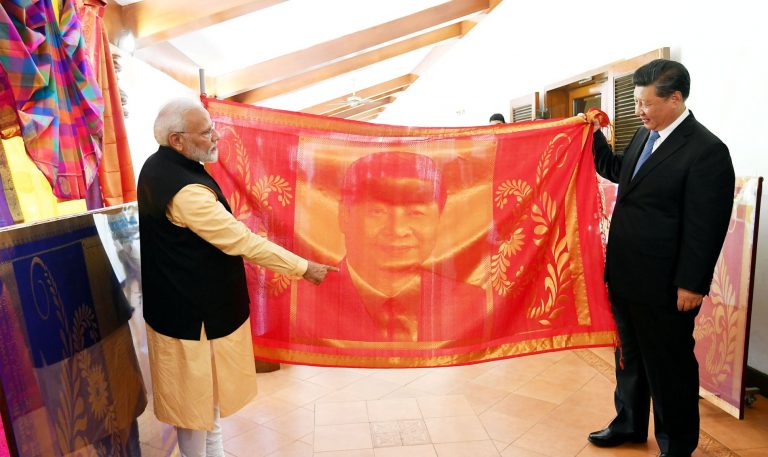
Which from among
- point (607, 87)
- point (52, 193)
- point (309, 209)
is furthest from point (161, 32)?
point (607, 87)

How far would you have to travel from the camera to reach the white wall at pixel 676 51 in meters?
2.62

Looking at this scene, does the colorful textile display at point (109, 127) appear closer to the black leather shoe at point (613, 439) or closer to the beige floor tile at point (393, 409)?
the beige floor tile at point (393, 409)

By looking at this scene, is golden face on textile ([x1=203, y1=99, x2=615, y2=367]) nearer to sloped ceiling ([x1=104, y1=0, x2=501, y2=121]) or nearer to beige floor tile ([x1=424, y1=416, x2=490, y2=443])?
beige floor tile ([x1=424, y1=416, x2=490, y2=443])

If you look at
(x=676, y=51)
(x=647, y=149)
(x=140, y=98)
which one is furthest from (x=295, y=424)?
(x=676, y=51)

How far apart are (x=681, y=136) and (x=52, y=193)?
92.8 inches

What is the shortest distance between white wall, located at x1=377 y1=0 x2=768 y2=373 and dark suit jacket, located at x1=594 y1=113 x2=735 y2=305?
1000 mm

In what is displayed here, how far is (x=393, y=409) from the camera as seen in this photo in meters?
2.76

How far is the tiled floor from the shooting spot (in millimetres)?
2312

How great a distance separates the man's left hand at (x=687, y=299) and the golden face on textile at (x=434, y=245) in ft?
1.08

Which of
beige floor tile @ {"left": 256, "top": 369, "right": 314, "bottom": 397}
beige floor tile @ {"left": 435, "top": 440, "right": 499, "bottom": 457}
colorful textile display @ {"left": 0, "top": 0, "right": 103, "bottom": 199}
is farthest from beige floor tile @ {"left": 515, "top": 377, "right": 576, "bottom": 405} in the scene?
colorful textile display @ {"left": 0, "top": 0, "right": 103, "bottom": 199}

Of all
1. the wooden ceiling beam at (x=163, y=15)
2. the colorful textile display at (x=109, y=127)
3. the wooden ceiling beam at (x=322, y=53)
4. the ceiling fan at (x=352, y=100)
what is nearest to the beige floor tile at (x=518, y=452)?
the colorful textile display at (x=109, y=127)

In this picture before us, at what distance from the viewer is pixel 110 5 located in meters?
3.18

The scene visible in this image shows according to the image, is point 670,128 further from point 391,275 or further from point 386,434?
point 386,434

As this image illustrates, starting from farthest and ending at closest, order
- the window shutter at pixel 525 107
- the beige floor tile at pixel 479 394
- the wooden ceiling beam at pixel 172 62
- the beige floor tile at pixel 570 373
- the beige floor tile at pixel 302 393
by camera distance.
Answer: the window shutter at pixel 525 107 → the wooden ceiling beam at pixel 172 62 → the beige floor tile at pixel 570 373 → the beige floor tile at pixel 302 393 → the beige floor tile at pixel 479 394
